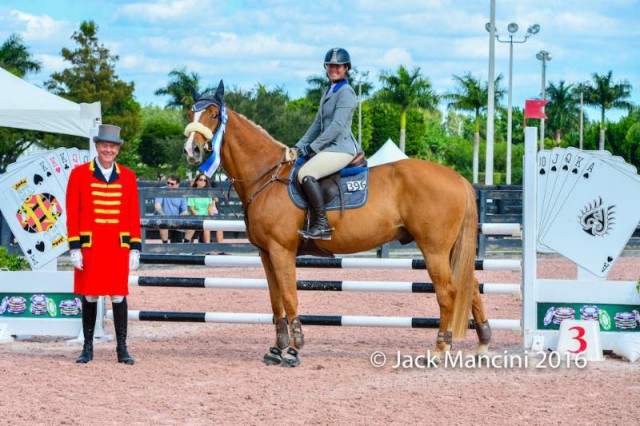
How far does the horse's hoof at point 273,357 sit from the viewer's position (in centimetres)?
766

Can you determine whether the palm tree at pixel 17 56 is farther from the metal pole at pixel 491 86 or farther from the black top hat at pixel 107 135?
the black top hat at pixel 107 135

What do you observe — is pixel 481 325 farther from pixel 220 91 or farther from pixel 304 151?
pixel 220 91

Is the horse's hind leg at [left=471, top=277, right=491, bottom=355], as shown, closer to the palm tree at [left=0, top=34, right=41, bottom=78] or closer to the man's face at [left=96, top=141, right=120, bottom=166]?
the man's face at [left=96, top=141, right=120, bottom=166]

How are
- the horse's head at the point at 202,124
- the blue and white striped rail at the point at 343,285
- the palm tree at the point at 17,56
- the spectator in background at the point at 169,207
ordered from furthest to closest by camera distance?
the palm tree at the point at 17,56 → the spectator in background at the point at 169,207 → the blue and white striped rail at the point at 343,285 → the horse's head at the point at 202,124

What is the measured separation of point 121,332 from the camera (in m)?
7.81

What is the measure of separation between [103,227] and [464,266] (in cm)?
297

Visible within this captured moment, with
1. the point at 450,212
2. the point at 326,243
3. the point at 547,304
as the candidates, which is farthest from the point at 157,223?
the point at 547,304

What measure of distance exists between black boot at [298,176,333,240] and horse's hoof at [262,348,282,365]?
995 millimetres

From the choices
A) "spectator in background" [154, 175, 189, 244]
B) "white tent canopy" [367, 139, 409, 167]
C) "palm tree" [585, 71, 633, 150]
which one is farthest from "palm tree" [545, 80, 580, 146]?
"spectator in background" [154, 175, 189, 244]

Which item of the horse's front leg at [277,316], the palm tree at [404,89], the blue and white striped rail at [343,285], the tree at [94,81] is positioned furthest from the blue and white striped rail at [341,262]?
Answer: the palm tree at [404,89]

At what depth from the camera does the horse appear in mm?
7566

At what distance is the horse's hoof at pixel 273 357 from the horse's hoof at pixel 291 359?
0.14 feet

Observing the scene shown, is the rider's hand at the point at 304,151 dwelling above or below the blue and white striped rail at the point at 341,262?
above

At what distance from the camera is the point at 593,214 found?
8.01m
